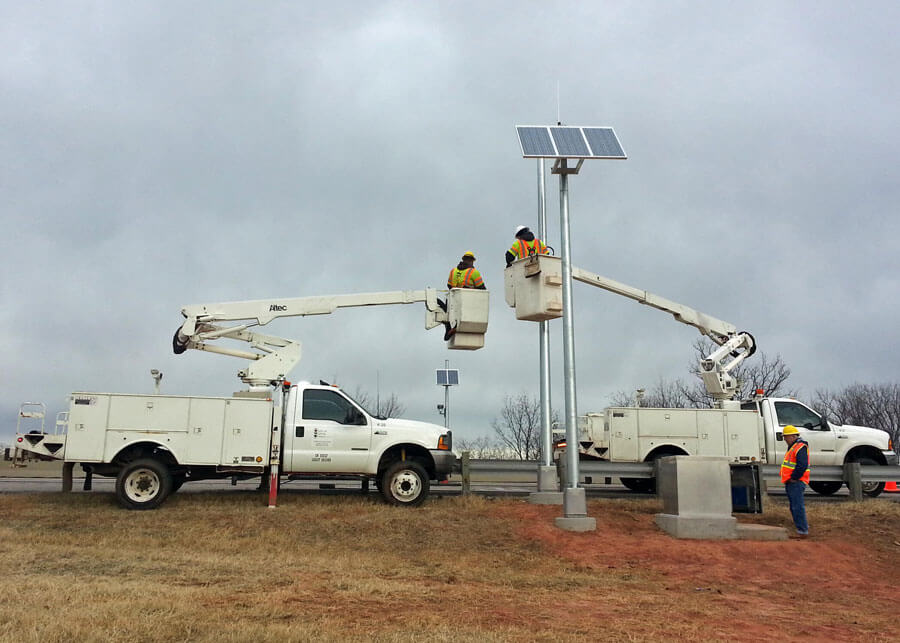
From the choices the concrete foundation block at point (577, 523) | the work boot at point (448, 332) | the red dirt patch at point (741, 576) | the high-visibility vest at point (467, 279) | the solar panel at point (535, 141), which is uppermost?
the solar panel at point (535, 141)

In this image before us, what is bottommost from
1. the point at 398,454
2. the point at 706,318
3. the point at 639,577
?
the point at 639,577

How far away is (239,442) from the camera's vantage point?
13.6 metres

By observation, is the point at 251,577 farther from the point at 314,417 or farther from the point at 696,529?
the point at 696,529

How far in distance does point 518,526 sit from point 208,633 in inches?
276

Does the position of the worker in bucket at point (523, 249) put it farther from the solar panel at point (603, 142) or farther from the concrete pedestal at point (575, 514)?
the concrete pedestal at point (575, 514)

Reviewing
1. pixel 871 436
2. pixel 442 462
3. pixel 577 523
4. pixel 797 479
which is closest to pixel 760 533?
pixel 797 479

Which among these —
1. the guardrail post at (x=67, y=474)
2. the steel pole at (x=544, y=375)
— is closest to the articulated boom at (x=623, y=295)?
the steel pole at (x=544, y=375)

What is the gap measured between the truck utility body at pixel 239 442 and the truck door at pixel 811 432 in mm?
8334

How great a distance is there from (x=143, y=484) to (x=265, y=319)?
3.71 meters

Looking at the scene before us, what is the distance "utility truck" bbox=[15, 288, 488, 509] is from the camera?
43.3 feet

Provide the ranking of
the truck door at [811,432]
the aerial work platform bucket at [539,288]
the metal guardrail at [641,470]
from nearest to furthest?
the aerial work platform bucket at [539,288]
the metal guardrail at [641,470]
the truck door at [811,432]

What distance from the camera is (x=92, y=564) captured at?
9.29 metres

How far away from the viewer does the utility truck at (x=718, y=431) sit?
55.2 feet

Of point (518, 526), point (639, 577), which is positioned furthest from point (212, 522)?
point (639, 577)
